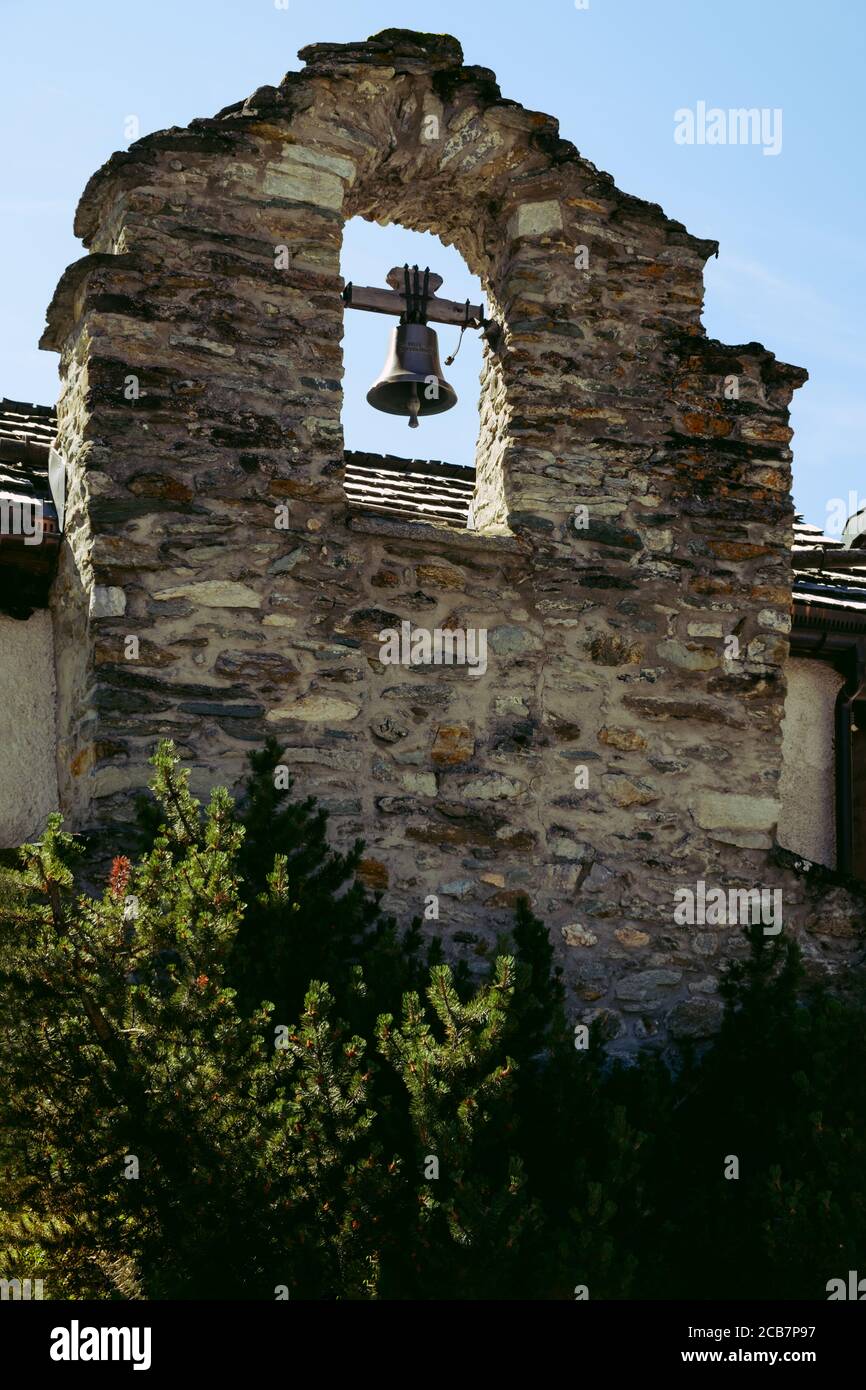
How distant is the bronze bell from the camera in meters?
6.70

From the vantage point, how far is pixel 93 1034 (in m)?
4.30

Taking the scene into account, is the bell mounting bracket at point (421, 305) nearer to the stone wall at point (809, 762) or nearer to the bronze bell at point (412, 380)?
the bronze bell at point (412, 380)

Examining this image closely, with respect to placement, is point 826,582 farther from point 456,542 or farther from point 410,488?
point 456,542

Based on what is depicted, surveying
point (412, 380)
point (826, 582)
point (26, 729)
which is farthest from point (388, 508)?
point (826, 582)

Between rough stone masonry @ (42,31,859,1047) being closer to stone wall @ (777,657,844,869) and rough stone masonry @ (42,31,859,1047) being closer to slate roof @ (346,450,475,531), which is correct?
slate roof @ (346,450,475,531)

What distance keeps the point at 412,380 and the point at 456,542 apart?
1074 millimetres

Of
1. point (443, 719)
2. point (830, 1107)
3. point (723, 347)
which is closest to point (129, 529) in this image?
point (443, 719)

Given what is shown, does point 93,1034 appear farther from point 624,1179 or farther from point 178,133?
point 178,133

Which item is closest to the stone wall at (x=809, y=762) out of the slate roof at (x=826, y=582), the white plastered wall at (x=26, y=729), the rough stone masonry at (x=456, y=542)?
the slate roof at (x=826, y=582)

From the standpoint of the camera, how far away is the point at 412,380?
6672mm

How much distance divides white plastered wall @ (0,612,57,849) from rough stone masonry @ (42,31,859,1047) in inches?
4.7

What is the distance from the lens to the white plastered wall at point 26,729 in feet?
19.4

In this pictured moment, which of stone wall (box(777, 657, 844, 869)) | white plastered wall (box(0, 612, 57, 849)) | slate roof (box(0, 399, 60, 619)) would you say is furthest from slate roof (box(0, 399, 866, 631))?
stone wall (box(777, 657, 844, 869))
